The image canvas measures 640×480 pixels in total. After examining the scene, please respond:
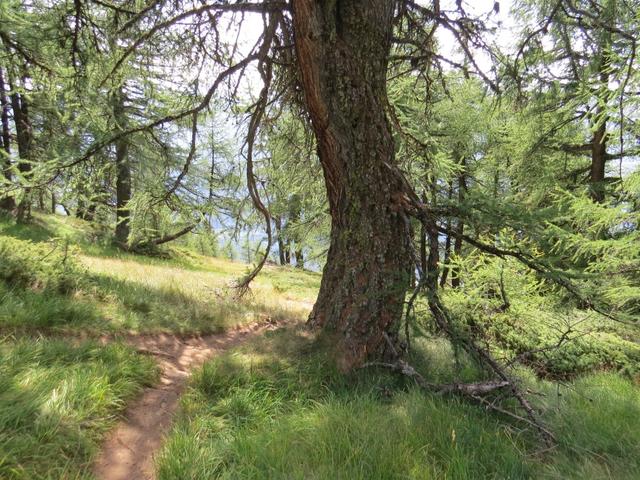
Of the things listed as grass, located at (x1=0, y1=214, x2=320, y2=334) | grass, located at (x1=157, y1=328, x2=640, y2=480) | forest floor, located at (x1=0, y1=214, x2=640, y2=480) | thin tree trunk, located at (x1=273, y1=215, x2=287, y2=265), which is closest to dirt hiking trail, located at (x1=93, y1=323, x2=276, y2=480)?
forest floor, located at (x1=0, y1=214, x2=640, y2=480)

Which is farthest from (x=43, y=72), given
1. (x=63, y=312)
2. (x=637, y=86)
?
(x=637, y=86)

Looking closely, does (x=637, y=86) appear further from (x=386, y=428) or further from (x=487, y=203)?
(x=386, y=428)

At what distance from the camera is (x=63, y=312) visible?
13.3 ft

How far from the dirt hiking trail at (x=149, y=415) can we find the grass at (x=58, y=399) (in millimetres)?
108

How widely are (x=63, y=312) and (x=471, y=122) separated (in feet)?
→ 44.4

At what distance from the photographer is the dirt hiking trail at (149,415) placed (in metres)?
2.23

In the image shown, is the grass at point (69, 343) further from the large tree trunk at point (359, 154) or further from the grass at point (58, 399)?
the large tree trunk at point (359, 154)

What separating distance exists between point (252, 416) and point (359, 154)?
2.72 meters

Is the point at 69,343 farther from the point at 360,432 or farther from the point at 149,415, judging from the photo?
the point at 360,432

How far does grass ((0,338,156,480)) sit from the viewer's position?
1.90 meters

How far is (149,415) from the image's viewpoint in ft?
9.41

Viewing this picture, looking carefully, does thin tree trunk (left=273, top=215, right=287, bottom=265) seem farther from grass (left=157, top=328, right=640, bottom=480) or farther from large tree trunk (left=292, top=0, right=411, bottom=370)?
grass (left=157, top=328, right=640, bottom=480)

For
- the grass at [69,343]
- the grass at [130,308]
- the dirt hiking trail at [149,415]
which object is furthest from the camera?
the grass at [130,308]

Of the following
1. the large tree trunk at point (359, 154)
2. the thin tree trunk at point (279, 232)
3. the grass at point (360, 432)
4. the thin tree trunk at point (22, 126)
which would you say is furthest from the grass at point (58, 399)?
the thin tree trunk at point (22, 126)
